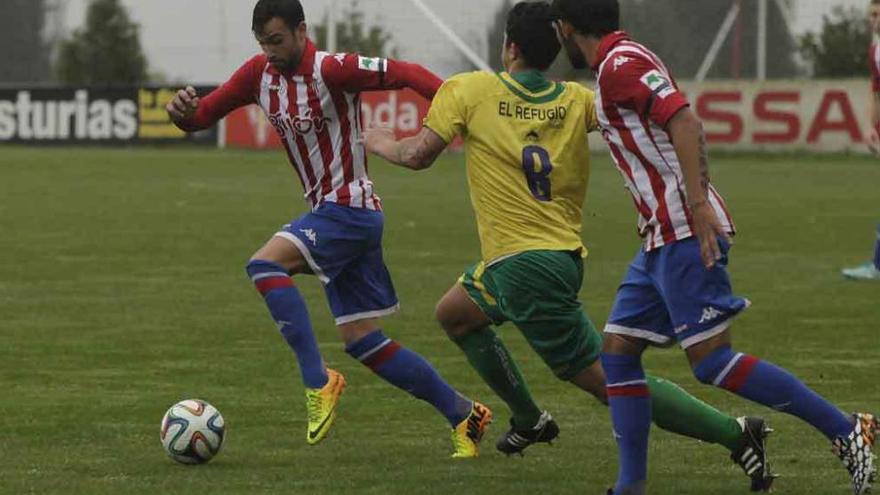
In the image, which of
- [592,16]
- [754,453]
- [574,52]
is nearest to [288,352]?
[754,453]

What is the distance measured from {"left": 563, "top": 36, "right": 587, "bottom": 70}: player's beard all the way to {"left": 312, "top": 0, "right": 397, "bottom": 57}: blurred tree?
34.4 metres

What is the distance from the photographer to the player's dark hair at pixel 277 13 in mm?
8500

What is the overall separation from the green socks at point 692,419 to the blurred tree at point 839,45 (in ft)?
106

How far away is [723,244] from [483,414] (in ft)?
6.06

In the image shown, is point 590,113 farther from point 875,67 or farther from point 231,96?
point 875,67

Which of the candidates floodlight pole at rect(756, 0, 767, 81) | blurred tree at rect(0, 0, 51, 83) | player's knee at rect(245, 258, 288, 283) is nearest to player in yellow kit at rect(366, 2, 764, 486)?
player's knee at rect(245, 258, 288, 283)

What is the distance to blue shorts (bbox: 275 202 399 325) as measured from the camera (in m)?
8.43

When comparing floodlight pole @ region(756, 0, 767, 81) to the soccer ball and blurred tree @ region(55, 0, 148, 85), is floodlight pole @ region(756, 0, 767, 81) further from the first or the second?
the soccer ball

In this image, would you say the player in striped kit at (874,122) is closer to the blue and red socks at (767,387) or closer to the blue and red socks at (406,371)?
the blue and red socks at (406,371)

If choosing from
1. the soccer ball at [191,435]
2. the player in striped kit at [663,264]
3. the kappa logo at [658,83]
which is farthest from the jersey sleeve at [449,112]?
the soccer ball at [191,435]

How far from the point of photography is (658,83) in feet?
21.7

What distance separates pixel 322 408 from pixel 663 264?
6.48 ft

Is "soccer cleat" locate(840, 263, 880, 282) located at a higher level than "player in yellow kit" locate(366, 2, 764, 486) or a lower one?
lower

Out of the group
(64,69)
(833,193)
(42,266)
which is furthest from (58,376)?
(64,69)
